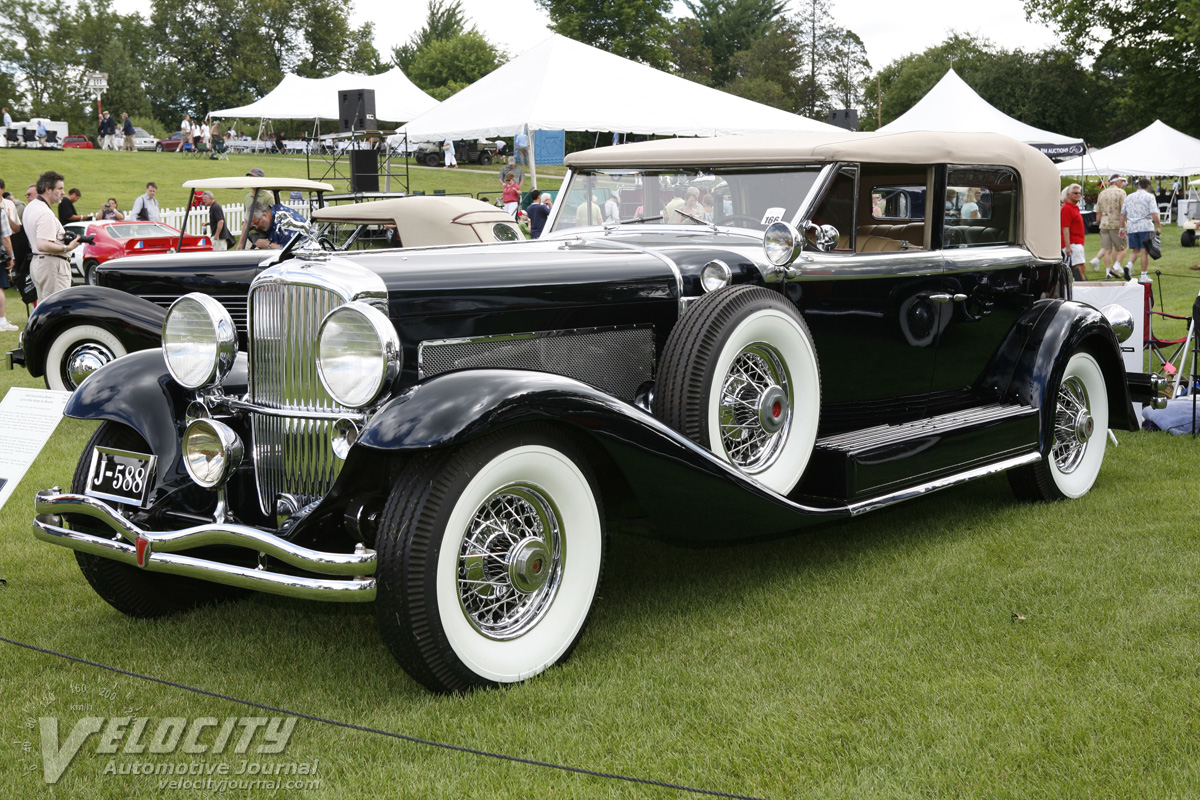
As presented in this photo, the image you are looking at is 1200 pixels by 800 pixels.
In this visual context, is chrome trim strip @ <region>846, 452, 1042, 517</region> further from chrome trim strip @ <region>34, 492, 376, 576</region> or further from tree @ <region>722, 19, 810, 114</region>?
tree @ <region>722, 19, 810, 114</region>

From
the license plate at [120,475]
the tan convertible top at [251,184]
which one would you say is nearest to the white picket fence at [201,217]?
the tan convertible top at [251,184]

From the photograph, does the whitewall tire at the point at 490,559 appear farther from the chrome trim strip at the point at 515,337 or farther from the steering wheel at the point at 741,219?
the steering wheel at the point at 741,219

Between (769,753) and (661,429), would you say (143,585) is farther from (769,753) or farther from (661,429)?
(769,753)

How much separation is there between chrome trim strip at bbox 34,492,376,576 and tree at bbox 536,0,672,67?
1866 inches

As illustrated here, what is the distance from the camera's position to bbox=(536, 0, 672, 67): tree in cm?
4828

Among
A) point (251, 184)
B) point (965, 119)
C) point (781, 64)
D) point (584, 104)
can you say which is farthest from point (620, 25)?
point (251, 184)

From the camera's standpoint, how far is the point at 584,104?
14.9 m

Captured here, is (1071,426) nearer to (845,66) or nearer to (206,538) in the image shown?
(206,538)

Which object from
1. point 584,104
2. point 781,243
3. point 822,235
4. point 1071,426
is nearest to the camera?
point 781,243

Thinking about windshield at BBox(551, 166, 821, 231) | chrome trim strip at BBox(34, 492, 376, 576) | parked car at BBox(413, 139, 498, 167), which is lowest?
chrome trim strip at BBox(34, 492, 376, 576)

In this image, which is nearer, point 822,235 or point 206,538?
point 206,538

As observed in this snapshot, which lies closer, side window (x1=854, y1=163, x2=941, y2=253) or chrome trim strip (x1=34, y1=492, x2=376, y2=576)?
chrome trim strip (x1=34, y1=492, x2=376, y2=576)

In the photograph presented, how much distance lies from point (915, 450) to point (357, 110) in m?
17.2

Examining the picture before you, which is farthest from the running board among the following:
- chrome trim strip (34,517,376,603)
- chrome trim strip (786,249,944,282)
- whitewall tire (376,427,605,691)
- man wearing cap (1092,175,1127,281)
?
man wearing cap (1092,175,1127,281)
